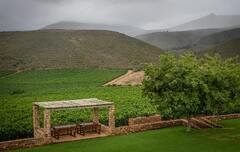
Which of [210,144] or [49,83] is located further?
[49,83]

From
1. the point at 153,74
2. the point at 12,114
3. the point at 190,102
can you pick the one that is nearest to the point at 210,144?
the point at 190,102

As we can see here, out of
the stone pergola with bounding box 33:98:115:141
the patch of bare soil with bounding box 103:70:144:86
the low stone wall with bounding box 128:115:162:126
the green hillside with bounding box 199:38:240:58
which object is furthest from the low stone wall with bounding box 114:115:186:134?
the green hillside with bounding box 199:38:240:58

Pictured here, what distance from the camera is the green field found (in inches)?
1393

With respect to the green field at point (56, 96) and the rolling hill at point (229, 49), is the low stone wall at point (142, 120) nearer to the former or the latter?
the green field at point (56, 96)

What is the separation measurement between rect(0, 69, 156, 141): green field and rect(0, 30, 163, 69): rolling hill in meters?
17.5

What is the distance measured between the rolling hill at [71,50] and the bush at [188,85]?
81591 millimetres

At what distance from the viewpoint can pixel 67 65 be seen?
113m

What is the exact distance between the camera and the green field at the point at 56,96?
116ft

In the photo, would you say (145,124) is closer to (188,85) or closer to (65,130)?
(188,85)

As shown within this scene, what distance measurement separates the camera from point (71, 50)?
131375 millimetres

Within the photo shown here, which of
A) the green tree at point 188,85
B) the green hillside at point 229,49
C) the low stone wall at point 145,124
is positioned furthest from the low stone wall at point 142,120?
the green hillside at point 229,49

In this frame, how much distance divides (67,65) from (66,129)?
81903 mm

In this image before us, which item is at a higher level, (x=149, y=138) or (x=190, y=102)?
(x=190, y=102)

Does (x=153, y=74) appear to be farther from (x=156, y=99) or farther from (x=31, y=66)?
(x=31, y=66)
